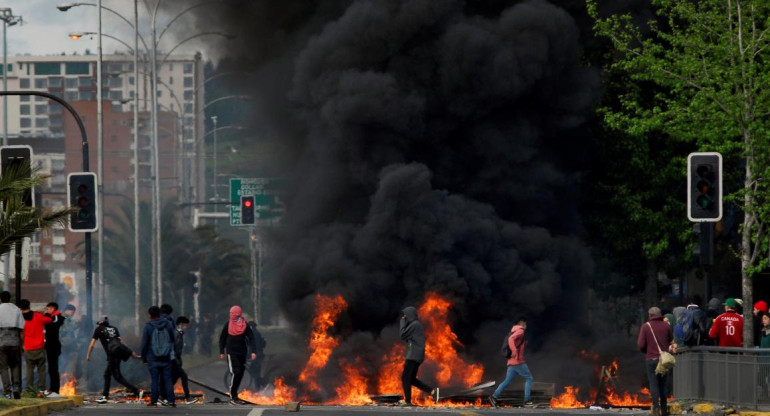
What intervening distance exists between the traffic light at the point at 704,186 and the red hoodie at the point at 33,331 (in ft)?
33.0

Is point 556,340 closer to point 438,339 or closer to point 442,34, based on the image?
point 438,339

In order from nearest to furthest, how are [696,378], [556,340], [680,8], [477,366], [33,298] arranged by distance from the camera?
1. [696,378]
2. [680,8]
3. [477,366]
4. [556,340]
5. [33,298]

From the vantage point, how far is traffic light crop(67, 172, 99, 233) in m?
26.1

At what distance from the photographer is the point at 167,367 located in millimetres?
21656

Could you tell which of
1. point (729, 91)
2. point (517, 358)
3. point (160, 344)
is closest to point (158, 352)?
point (160, 344)

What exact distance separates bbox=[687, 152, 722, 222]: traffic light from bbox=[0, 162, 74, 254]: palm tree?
930cm

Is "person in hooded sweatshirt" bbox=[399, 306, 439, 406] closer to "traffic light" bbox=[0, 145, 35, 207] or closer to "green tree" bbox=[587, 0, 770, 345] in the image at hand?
"green tree" bbox=[587, 0, 770, 345]

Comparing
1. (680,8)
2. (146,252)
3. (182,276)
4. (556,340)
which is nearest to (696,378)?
(680,8)

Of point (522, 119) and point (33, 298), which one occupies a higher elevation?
point (522, 119)

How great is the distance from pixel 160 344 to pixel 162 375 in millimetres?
603

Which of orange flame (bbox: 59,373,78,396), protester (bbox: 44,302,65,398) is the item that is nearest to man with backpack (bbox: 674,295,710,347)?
protester (bbox: 44,302,65,398)

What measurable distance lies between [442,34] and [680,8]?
7.44m

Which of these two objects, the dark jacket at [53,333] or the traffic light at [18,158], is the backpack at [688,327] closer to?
the dark jacket at [53,333]

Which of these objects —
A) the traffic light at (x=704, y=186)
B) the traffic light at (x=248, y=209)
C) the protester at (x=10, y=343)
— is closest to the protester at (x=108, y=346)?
the protester at (x=10, y=343)
